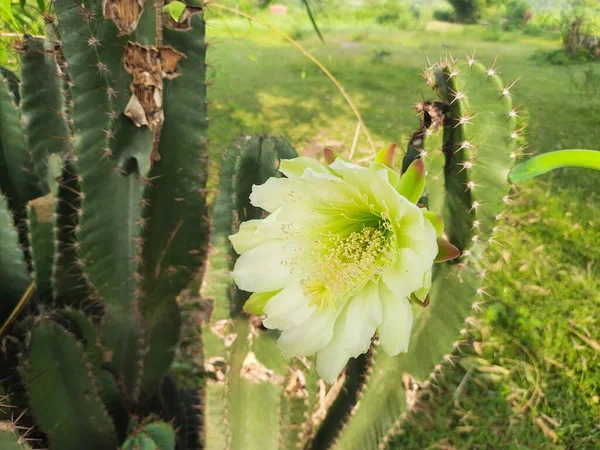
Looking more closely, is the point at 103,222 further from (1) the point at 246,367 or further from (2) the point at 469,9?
(2) the point at 469,9

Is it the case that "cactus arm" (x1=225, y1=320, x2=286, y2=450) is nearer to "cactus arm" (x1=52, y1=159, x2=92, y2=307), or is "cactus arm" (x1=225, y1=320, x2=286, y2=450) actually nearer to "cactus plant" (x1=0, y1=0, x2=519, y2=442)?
"cactus plant" (x1=0, y1=0, x2=519, y2=442)

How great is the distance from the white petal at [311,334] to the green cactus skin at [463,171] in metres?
0.21

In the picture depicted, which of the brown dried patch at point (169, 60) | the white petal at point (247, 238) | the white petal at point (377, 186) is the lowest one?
the white petal at point (247, 238)

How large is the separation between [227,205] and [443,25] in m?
2.41

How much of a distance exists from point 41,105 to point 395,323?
74cm

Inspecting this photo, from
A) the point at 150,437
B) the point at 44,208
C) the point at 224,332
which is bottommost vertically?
the point at 150,437

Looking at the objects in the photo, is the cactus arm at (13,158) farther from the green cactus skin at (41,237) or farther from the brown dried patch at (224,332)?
the brown dried patch at (224,332)

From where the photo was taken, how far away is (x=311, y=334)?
484mm

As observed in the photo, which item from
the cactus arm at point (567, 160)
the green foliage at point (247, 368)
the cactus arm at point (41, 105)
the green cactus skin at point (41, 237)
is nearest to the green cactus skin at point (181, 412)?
the green foliage at point (247, 368)

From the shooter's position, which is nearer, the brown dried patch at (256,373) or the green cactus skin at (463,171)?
the green cactus skin at (463,171)

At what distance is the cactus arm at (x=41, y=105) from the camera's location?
90 cm

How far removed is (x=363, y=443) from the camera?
796 millimetres

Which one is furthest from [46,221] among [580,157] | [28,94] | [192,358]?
[580,157]

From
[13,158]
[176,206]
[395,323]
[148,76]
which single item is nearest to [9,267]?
[13,158]
